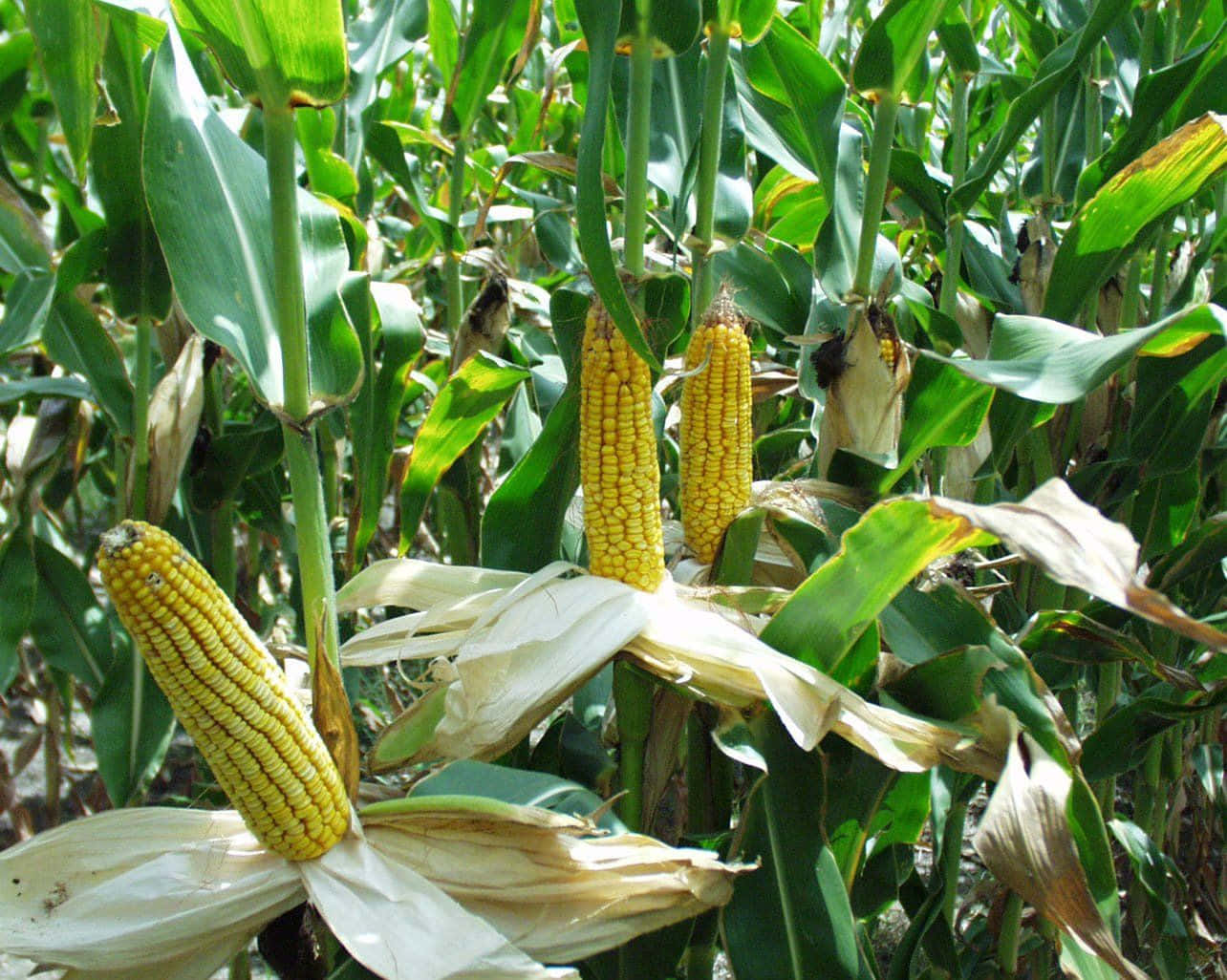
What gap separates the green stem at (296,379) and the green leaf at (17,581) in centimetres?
132

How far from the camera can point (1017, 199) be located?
3852 mm

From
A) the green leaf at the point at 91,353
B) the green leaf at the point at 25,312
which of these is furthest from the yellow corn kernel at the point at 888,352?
the green leaf at the point at 25,312

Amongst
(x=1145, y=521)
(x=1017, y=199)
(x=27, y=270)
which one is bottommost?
(x=1145, y=521)

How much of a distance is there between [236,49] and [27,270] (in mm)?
1620

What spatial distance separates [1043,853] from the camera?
1382 millimetres

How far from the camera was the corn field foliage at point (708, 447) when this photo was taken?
1522mm

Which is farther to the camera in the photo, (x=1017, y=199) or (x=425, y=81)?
(x=425, y=81)

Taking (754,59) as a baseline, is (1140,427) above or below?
below

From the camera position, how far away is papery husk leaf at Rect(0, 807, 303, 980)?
4.97ft

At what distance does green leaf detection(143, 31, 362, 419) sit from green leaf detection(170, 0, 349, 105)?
26 cm

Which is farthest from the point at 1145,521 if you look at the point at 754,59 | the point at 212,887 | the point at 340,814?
the point at 212,887

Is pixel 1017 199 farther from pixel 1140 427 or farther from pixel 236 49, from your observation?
pixel 236 49

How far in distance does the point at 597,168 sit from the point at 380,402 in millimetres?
1151

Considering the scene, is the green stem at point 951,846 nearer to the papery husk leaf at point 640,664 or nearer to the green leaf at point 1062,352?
the papery husk leaf at point 640,664
